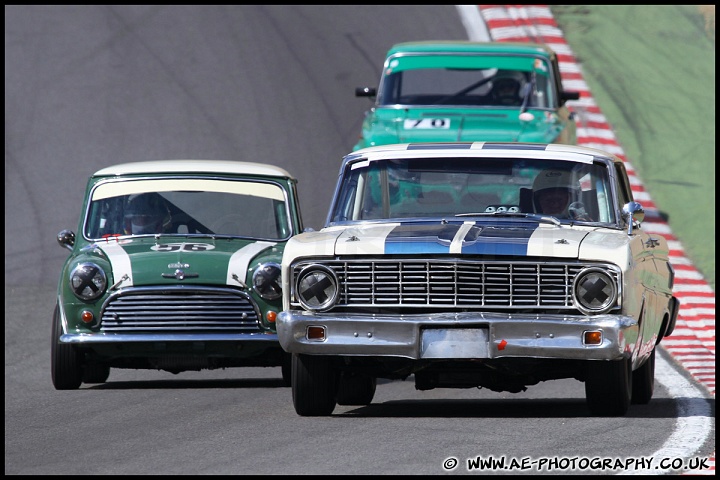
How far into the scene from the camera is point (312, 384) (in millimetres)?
8844

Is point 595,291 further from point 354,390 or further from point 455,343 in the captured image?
point 354,390

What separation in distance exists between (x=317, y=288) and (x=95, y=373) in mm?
3824

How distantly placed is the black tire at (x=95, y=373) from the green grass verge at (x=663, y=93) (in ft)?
29.1

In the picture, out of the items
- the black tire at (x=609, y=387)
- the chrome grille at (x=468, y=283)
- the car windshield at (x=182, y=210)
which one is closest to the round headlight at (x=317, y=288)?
the chrome grille at (x=468, y=283)

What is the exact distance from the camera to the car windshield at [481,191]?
9445 mm

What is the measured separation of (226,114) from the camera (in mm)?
22938

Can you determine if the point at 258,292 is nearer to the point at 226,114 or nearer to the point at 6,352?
the point at 6,352

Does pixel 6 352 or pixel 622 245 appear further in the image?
pixel 6 352

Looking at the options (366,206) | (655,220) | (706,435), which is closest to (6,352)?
(366,206)

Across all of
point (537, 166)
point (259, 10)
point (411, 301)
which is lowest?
point (411, 301)

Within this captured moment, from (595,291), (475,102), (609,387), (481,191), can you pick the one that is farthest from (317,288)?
(475,102)

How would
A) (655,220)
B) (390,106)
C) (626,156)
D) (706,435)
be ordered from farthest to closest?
(626,156)
(655,220)
(390,106)
(706,435)

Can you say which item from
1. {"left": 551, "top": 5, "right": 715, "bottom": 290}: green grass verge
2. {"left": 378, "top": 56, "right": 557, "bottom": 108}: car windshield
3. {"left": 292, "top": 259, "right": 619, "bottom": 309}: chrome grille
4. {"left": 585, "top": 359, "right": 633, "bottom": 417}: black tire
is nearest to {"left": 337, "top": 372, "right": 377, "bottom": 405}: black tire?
{"left": 292, "top": 259, "right": 619, "bottom": 309}: chrome grille

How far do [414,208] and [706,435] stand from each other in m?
2.43
